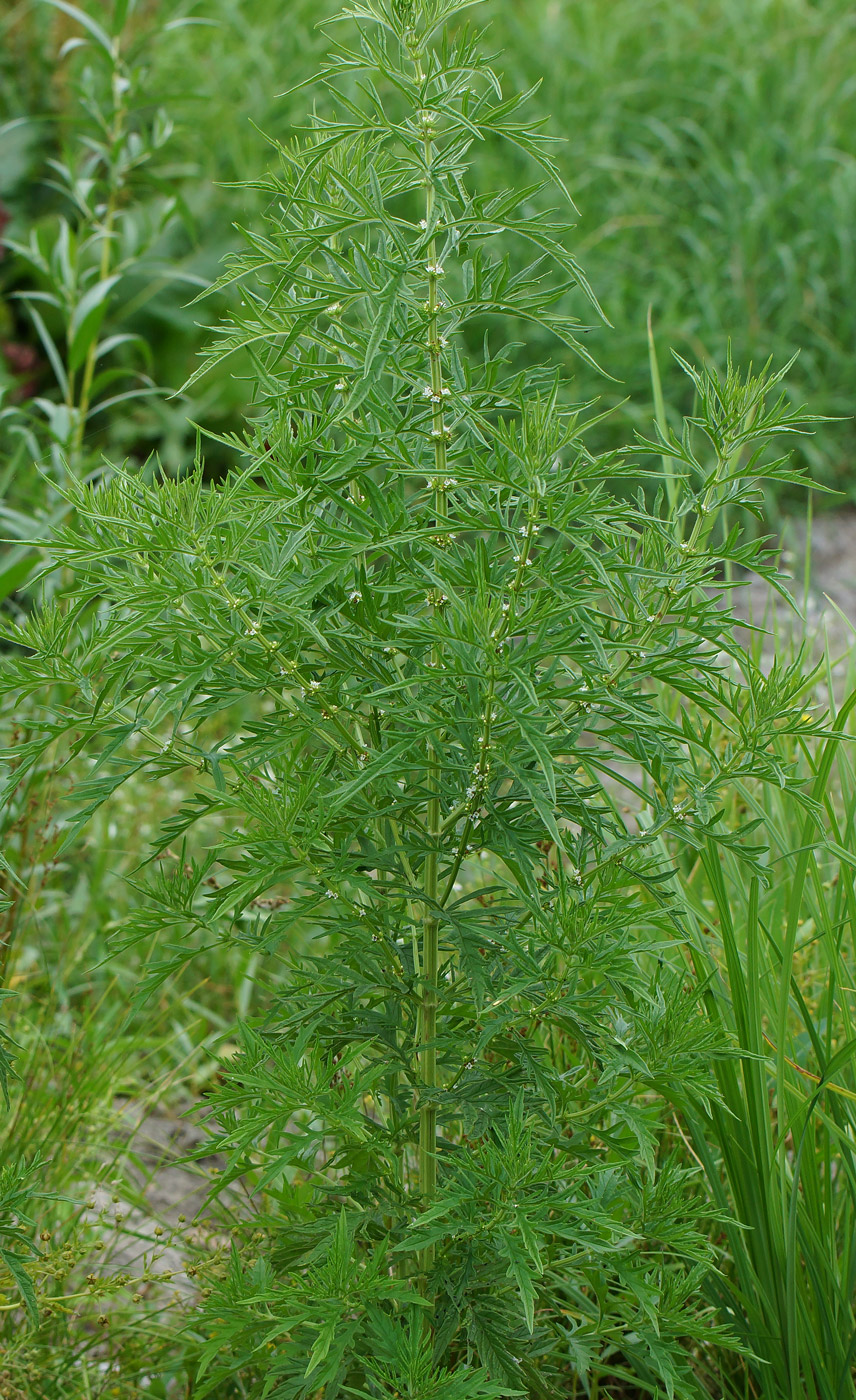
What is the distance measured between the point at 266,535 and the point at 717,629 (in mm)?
492

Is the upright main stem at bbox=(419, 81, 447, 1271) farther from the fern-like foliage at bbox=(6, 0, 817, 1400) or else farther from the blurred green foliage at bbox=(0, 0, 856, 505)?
the blurred green foliage at bbox=(0, 0, 856, 505)

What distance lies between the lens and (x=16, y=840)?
329cm

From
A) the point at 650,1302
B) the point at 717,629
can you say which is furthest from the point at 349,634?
the point at 650,1302

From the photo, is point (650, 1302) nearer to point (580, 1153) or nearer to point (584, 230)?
point (580, 1153)

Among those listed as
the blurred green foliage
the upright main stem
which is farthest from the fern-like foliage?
the blurred green foliage

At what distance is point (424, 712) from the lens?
4.68ft

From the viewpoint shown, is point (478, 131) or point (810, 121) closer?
point (478, 131)

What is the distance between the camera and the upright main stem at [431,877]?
1.37m

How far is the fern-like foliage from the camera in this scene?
4.24 ft

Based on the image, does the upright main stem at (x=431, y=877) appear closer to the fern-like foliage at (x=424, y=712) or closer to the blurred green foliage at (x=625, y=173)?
the fern-like foliage at (x=424, y=712)

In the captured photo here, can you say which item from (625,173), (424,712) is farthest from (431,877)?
(625,173)

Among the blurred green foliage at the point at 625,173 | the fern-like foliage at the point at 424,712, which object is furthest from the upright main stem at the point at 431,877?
the blurred green foliage at the point at 625,173

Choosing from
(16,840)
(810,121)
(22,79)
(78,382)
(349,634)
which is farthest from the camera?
(810,121)

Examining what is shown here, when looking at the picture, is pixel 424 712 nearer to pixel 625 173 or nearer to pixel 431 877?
pixel 431 877
